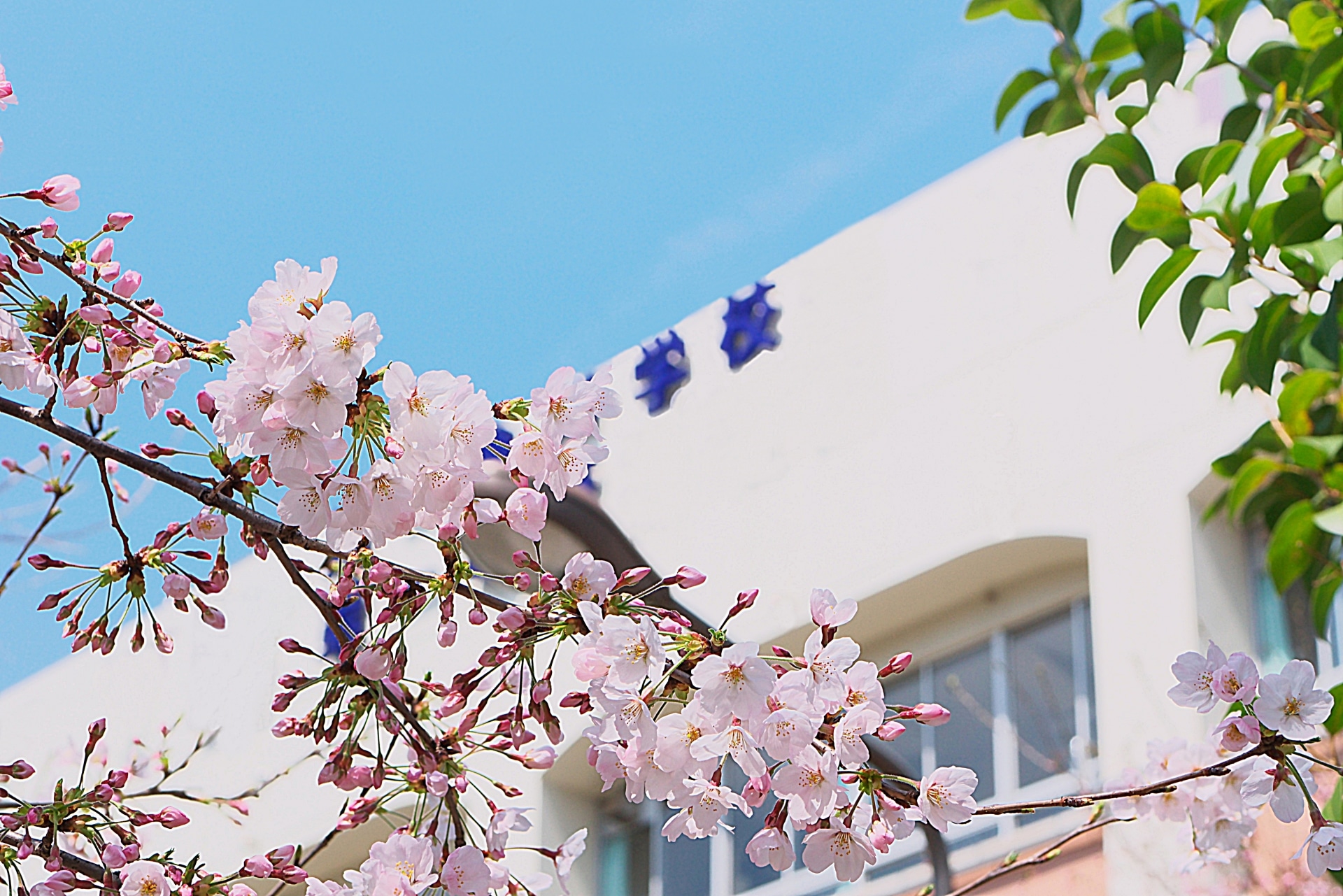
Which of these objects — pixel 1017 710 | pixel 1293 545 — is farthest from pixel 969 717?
pixel 1293 545

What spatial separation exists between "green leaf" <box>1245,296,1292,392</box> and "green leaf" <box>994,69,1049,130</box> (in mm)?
718

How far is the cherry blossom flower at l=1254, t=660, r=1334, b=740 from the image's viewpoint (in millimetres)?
1510

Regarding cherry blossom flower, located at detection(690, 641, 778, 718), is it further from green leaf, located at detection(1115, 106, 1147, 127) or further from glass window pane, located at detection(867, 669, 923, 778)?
glass window pane, located at detection(867, 669, 923, 778)

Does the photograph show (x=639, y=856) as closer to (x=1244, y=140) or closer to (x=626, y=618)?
(x=1244, y=140)

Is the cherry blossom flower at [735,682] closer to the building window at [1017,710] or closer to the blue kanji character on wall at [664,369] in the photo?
the building window at [1017,710]

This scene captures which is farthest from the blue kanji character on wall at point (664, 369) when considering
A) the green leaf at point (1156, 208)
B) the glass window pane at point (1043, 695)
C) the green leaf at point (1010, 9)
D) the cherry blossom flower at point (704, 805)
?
the cherry blossom flower at point (704, 805)

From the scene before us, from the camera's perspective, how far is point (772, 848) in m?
1.54

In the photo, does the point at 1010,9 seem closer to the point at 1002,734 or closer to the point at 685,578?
the point at 685,578

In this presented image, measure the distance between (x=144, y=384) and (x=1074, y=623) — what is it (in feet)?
16.8

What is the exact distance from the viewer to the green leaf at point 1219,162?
2.88 meters

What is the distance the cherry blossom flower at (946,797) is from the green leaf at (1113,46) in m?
2.20

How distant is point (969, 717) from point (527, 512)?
5.04 metres

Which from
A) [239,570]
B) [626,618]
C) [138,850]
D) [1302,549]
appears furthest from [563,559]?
[239,570]

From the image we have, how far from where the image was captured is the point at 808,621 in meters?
6.62
